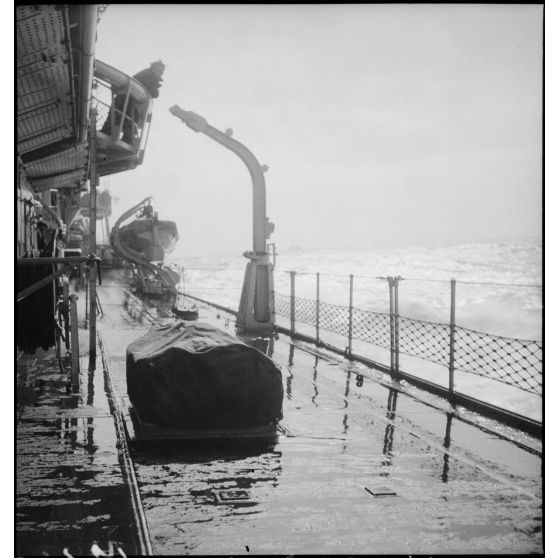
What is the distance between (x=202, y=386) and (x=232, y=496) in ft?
4.87

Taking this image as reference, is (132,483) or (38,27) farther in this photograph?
(38,27)

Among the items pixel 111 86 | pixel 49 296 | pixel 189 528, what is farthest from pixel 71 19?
pixel 111 86

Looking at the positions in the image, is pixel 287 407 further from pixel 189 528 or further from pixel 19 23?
pixel 19 23

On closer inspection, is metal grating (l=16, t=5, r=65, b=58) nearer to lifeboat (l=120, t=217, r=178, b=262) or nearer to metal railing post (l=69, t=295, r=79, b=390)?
metal railing post (l=69, t=295, r=79, b=390)

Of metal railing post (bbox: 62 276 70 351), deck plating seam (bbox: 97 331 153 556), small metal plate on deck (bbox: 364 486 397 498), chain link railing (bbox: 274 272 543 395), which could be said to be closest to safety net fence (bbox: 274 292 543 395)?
chain link railing (bbox: 274 272 543 395)

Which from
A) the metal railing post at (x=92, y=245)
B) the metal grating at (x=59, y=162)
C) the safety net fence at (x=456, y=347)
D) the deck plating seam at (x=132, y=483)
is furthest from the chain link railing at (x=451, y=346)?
the metal grating at (x=59, y=162)

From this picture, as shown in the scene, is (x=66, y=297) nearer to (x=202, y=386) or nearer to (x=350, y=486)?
(x=202, y=386)

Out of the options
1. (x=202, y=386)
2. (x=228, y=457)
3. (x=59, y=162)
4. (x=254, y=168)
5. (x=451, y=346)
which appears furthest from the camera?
(x=254, y=168)

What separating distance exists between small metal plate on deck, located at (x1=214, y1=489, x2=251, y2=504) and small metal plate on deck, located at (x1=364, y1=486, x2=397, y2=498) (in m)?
0.91

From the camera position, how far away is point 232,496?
12.4 feet

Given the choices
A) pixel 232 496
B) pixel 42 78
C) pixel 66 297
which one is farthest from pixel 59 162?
pixel 232 496

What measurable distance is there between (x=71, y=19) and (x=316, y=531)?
21.3ft

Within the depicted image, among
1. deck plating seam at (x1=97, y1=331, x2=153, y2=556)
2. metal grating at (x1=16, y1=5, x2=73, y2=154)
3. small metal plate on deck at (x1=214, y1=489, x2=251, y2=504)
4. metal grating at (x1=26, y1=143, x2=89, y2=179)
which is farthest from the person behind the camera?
metal grating at (x1=26, y1=143, x2=89, y2=179)

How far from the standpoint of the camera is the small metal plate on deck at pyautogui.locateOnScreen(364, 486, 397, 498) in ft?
12.5
